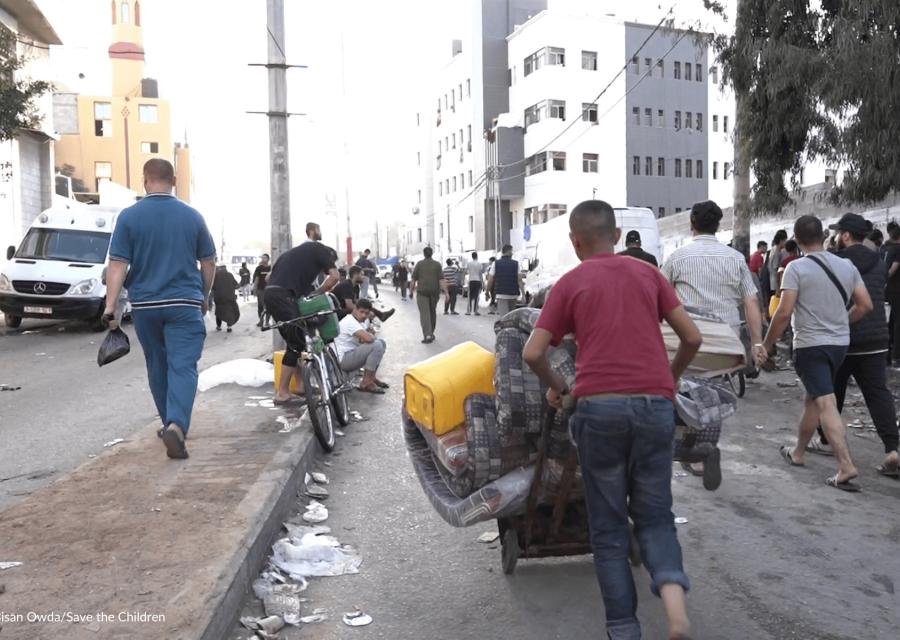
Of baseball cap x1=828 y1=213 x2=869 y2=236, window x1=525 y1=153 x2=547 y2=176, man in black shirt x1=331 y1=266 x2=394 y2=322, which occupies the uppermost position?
window x1=525 y1=153 x2=547 y2=176

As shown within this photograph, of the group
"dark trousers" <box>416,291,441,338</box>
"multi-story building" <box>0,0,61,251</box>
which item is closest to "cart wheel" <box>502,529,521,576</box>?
"dark trousers" <box>416,291,441,338</box>

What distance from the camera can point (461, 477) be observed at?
3629mm

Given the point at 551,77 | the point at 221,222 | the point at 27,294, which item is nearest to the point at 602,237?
the point at 27,294

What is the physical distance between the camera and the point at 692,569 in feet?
13.4

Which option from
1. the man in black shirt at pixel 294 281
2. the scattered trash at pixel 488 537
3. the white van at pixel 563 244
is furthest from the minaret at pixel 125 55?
the scattered trash at pixel 488 537

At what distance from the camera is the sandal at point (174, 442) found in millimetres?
5344

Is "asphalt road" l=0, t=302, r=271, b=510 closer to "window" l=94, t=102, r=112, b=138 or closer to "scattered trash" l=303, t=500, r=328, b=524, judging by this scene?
"scattered trash" l=303, t=500, r=328, b=524

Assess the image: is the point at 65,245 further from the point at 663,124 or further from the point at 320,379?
the point at 663,124

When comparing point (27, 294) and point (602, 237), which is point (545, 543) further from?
point (27, 294)

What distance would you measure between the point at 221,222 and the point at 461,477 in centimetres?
7686

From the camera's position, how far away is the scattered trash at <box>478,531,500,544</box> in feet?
15.0

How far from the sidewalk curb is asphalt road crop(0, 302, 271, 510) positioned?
5.66 ft

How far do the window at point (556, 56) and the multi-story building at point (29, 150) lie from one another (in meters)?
29.8

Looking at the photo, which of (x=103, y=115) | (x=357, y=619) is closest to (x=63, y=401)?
(x=357, y=619)
